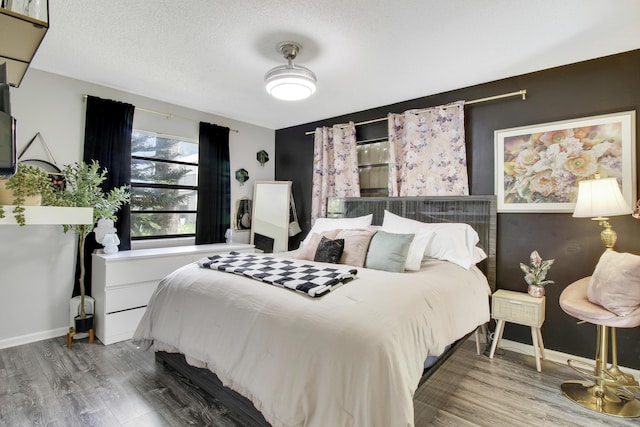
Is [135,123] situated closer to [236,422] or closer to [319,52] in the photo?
[319,52]

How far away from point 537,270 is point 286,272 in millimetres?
2115

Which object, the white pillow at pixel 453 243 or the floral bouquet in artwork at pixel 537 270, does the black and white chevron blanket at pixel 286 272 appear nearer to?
the white pillow at pixel 453 243

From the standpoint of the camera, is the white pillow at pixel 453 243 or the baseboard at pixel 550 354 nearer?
the baseboard at pixel 550 354

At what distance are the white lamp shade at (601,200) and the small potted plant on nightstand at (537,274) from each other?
0.49 meters

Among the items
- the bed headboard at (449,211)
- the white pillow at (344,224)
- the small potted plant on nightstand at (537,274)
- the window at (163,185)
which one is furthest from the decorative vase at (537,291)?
the window at (163,185)

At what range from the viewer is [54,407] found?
1929mm

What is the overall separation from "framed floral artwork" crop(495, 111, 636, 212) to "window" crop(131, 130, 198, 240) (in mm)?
3565

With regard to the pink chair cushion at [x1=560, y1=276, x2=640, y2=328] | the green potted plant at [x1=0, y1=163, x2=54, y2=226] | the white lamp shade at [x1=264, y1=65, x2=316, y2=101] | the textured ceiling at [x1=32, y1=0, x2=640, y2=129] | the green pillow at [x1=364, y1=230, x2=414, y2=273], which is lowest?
the pink chair cushion at [x1=560, y1=276, x2=640, y2=328]

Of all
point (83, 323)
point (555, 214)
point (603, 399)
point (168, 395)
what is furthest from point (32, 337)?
point (555, 214)

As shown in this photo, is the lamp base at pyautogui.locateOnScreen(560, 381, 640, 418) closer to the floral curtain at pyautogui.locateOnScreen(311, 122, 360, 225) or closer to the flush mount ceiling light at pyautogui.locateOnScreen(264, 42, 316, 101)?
the floral curtain at pyautogui.locateOnScreen(311, 122, 360, 225)

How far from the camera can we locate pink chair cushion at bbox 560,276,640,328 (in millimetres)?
1957

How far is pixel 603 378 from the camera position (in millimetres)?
2117

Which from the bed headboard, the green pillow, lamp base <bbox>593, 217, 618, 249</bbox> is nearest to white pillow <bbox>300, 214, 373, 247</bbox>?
the bed headboard

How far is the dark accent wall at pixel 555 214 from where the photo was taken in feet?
8.03
